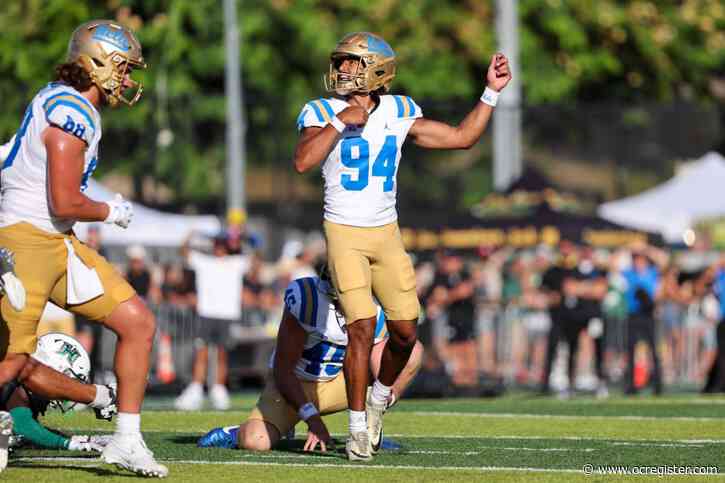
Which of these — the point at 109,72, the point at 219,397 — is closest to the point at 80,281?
the point at 109,72

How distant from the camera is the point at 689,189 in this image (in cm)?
2427

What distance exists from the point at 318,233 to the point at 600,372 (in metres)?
9.76

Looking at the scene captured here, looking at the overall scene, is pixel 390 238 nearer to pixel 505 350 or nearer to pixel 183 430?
pixel 183 430

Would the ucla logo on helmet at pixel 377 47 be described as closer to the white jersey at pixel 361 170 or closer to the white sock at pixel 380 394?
the white jersey at pixel 361 170

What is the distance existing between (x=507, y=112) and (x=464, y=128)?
16768 mm

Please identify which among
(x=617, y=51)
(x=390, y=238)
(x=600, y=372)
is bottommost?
(x=600, y=372)

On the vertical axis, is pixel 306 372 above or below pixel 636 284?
below

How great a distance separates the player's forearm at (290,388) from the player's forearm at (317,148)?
1196mm

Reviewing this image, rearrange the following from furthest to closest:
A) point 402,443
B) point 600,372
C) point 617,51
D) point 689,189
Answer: point 617,51
point 689,189
point 600,372
point 402,443

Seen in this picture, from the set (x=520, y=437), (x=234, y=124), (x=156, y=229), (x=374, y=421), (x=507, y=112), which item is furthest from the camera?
(x=234, y=124)

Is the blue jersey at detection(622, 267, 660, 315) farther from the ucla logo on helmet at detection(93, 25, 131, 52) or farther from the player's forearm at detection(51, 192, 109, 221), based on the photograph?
the player's forearm at detection(51, 192, 109, 221)

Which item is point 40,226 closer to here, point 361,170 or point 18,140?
point 18,140

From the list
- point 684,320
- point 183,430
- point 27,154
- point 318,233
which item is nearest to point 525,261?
point 684,320

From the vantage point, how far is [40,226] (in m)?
7.63
